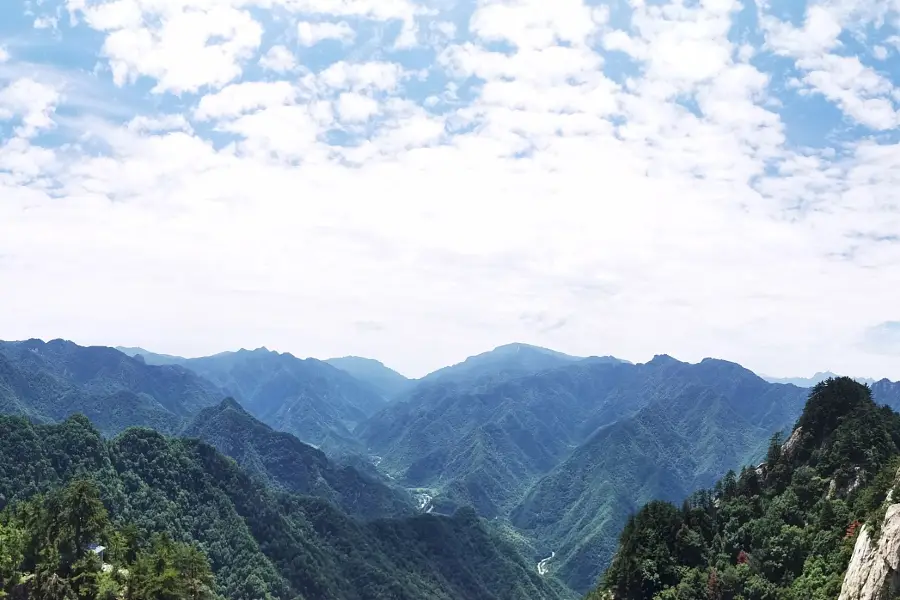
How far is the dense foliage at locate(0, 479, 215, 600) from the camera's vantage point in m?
92.1

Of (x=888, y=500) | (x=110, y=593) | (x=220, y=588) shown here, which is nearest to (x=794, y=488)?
(x=888, y=500)

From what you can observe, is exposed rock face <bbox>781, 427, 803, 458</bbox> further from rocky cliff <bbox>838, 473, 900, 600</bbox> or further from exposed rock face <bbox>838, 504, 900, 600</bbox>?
exposed rock face <bbox>838, 504, 900, 600</bbox>

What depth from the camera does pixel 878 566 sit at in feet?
223

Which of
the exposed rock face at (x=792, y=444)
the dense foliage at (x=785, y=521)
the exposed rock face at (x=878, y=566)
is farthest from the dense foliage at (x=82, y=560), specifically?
the exposed rock face at (x=792, y=444)

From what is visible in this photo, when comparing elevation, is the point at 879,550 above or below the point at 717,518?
above

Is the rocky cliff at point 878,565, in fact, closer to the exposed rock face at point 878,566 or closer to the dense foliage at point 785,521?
the exposed rock face at point 878,566

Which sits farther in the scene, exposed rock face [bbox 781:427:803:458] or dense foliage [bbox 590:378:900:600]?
exposed rock face [bbox 781:427:803:458]

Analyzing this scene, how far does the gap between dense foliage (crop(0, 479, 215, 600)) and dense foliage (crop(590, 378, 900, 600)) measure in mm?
75465

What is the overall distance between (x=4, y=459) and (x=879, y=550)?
22259 cm

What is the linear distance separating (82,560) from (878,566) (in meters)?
105

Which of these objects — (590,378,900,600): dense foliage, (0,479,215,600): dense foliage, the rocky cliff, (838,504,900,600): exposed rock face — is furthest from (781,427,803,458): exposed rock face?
(0,479,215,600): dense foliage

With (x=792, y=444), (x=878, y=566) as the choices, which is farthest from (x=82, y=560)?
(x=792, y=444)

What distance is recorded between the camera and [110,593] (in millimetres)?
92688

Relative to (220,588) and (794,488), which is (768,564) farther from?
(220,588)
